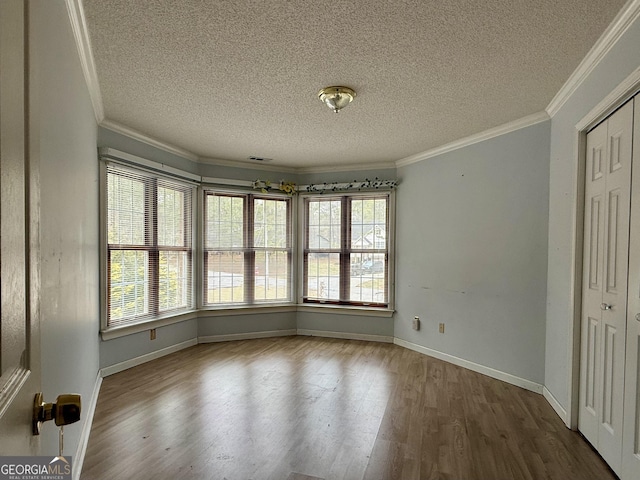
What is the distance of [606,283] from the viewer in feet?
7.52

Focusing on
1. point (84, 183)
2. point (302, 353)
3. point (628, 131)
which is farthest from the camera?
point (302, 353)

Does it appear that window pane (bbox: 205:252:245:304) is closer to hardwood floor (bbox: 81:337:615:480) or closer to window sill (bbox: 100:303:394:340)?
window sill (bbox: 100:303:394:340)

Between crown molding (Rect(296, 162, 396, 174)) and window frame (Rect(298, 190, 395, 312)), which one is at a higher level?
crown molding (Rect(296, 162, 396, 174))

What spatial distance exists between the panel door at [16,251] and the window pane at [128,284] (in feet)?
10.9

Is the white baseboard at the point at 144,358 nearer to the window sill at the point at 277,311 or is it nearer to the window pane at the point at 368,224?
the window sill at the point at 277,311

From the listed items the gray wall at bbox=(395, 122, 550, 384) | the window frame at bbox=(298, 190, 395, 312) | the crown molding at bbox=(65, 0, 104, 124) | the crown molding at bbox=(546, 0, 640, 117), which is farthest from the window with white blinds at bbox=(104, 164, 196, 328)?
the crown molding at bbox=(546, 0, 640, 117)

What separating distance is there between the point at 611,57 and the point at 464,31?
90 cm

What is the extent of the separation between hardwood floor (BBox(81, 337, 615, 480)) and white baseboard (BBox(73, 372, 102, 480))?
0.05m

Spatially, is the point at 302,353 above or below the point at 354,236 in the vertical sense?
below

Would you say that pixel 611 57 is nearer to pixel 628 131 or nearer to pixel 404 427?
pixel 628 131

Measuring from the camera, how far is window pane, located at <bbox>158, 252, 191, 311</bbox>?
436cm

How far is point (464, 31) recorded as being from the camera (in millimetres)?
2066

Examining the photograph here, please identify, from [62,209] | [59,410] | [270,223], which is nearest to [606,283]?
[59,410]

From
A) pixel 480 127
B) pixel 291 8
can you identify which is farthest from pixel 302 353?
pixel 291 8
